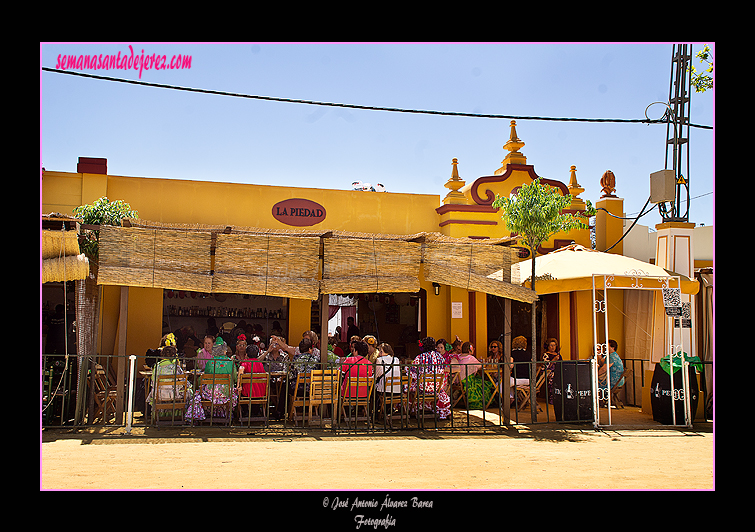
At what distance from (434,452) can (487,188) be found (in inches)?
291

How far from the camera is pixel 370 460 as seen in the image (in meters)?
6.70

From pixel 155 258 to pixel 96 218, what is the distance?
119cm

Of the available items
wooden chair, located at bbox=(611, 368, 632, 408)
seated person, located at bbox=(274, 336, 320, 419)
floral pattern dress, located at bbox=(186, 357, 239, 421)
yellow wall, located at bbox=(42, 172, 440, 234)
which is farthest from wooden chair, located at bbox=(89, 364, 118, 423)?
wooden chair, located at bbox=(611, 368, 632, 408)

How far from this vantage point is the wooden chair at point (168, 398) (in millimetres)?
8266

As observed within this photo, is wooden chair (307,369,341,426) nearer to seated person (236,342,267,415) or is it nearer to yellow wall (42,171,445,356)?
seated person (236,342,267,415)

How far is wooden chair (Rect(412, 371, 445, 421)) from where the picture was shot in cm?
895

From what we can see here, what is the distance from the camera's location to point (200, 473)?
19.6ft

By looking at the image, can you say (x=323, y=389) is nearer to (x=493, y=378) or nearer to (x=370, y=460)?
(x=370, y=460)

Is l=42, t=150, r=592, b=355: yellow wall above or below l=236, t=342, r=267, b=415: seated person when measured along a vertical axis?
above

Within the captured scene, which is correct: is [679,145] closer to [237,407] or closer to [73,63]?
[237,407]

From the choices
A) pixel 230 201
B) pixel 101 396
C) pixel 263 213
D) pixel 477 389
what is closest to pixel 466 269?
pixel 477 389

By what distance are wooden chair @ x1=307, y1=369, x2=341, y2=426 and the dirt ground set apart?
0.44 meters

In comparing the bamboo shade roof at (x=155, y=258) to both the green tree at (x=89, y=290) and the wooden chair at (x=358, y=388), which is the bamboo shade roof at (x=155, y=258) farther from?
the wooden chair at (x=358, y=388)

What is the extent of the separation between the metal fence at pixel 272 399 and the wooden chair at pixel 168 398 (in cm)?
1
